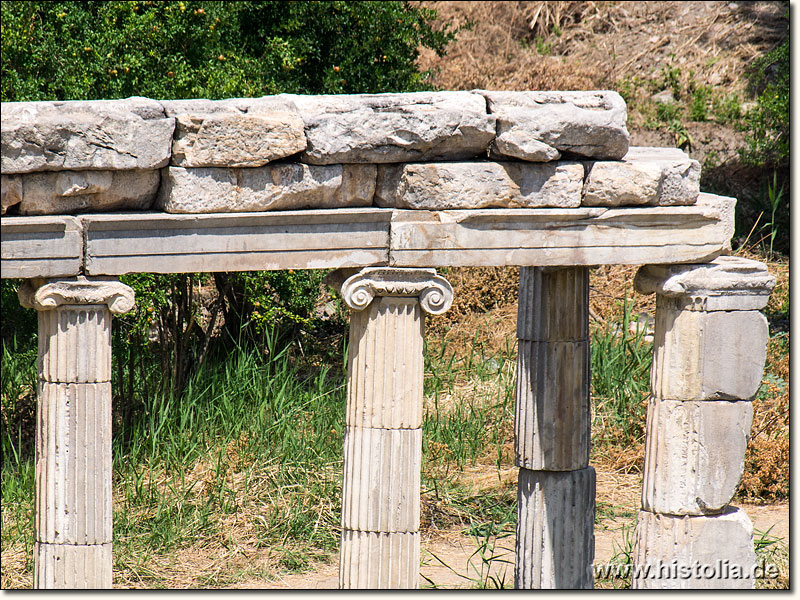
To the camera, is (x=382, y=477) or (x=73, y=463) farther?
(x=382, y=477)

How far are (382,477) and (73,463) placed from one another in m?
1.90

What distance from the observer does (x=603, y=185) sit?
7031mm

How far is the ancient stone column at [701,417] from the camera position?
7.27 metres

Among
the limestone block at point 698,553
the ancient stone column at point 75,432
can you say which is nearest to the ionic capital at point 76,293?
the ancient stone column at point 75,432

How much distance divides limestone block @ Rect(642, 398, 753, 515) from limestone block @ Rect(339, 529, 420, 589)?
1.76m

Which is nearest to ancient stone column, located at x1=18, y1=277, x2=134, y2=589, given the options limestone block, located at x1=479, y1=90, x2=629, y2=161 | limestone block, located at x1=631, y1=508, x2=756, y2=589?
limestone block, located at x1=479, y1=90, x2=629, y2=161

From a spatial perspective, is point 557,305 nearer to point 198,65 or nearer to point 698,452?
point 698,452

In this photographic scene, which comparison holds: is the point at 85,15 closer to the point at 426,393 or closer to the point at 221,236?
the point at 426,393

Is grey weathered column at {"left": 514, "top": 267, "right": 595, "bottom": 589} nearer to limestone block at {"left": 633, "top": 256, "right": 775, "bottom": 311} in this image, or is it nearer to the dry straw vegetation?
the dry straw vegetation

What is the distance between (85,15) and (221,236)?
258 inches

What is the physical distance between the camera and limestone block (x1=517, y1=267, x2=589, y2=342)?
8250mm

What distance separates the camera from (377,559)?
23.3 ft

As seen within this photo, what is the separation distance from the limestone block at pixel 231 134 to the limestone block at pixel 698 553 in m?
3.56

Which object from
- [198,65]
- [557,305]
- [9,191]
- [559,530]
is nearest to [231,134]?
[9,191]
